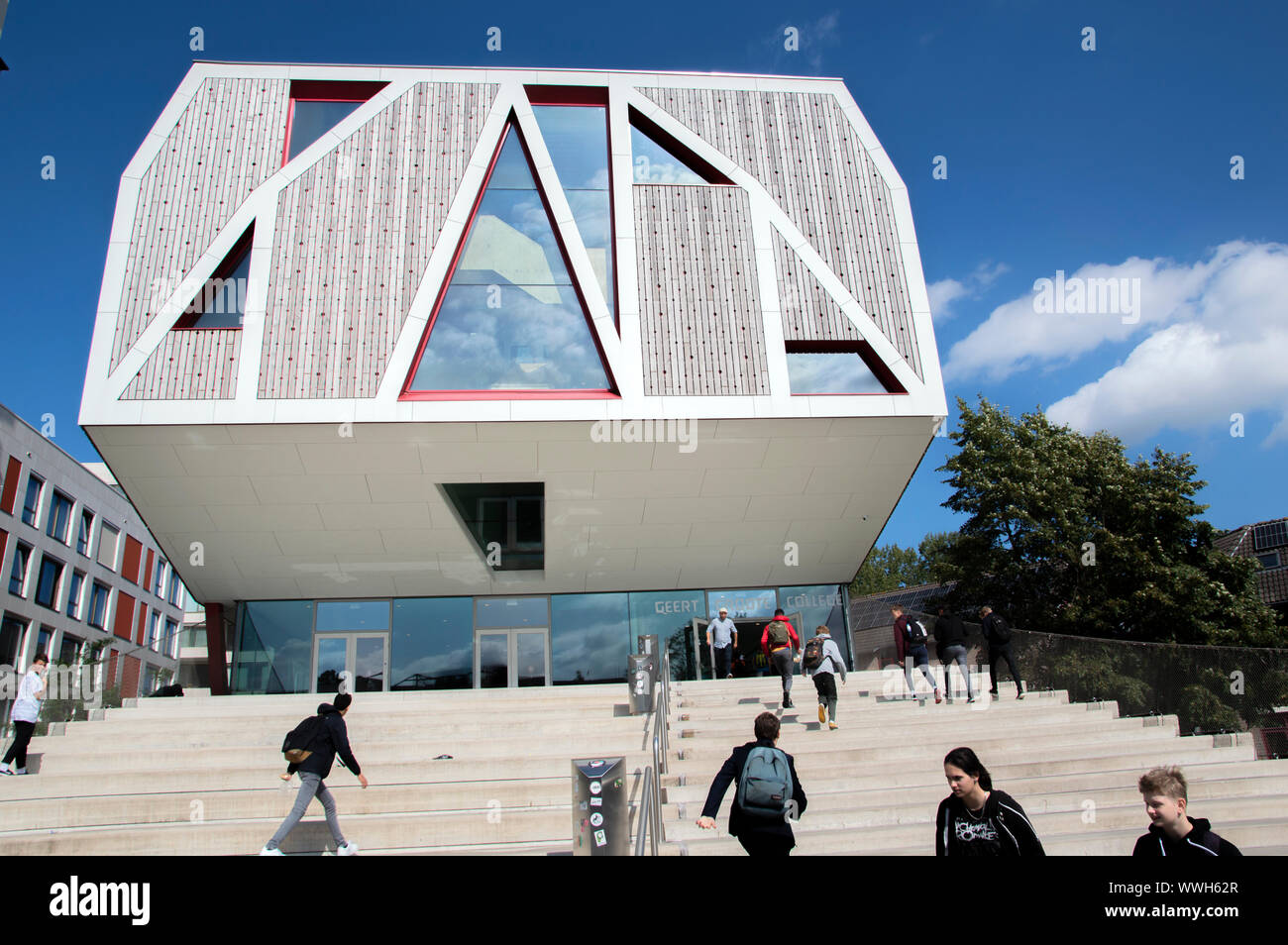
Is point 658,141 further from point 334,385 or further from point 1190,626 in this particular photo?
point 1190,626

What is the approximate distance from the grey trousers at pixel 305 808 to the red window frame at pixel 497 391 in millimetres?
9334

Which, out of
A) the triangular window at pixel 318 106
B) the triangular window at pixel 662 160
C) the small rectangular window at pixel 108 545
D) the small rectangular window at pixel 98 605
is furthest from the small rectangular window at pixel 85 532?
the triangular window at pixel 662 160

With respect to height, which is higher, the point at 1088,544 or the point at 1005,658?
the point at 1088,544

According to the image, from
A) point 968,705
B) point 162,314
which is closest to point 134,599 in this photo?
point 162,314

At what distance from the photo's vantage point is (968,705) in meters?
12.7

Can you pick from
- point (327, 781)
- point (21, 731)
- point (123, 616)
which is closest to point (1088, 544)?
point (327, 781)

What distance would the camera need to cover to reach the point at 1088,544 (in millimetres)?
23812

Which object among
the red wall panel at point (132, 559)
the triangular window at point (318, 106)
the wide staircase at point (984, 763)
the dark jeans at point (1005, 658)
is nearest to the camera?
the wide staircase at point (984, 763)

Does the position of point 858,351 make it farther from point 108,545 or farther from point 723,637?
point 108,545

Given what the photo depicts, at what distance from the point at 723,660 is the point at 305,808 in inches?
431

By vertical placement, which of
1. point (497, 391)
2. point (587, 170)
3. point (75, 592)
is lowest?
point (75, 592)

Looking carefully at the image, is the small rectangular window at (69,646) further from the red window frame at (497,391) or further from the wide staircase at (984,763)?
the wide staircase at (984,763)

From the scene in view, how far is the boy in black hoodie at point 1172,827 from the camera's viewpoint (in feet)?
12.7
